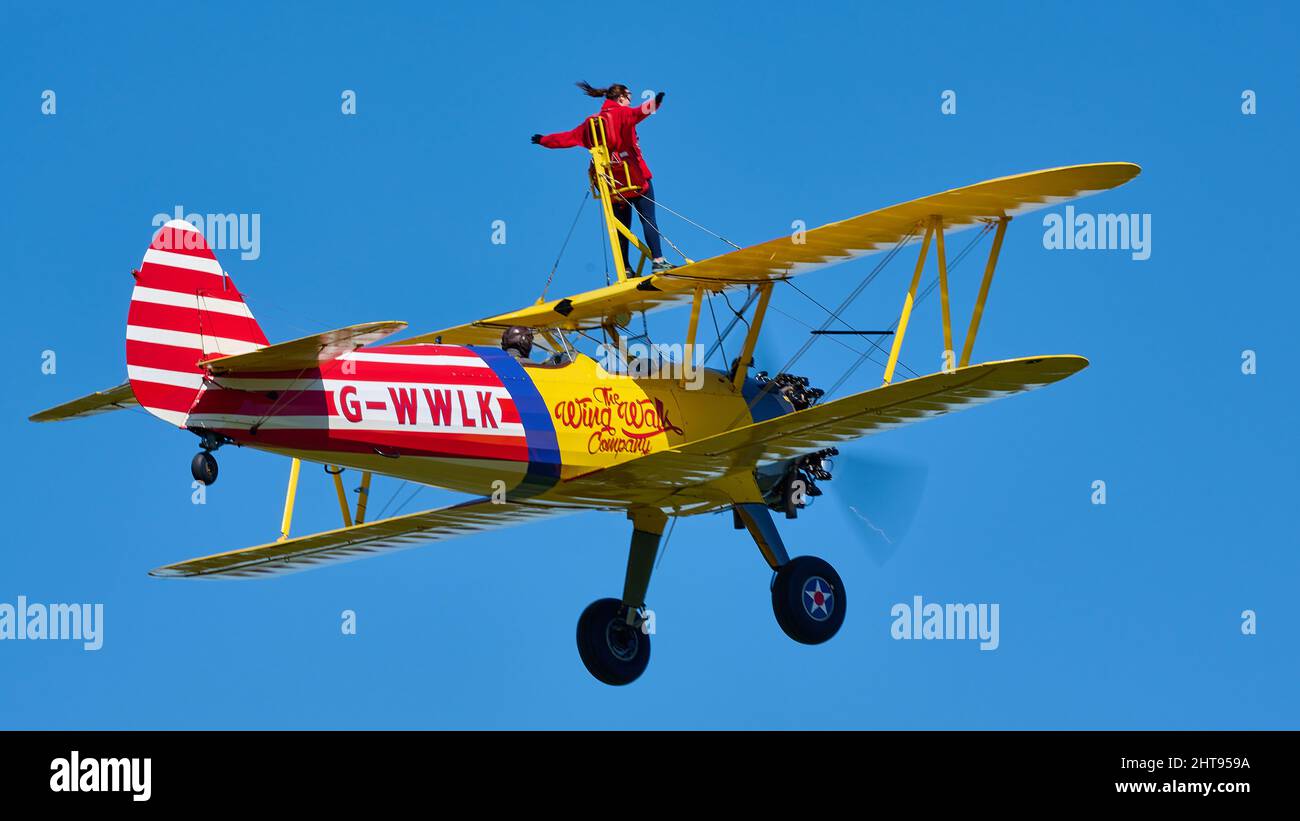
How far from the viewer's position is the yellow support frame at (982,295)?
65.2 ft

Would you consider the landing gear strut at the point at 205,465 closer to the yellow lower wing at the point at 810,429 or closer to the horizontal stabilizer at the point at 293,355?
the horizontal stabilizer at the point at 293,355

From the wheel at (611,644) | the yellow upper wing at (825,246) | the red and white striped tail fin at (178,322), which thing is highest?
the yellow upper wing at (825,246)

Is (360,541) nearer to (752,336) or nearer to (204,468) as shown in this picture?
(752,336)

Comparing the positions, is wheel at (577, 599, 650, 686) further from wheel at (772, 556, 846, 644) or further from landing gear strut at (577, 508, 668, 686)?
wheel at (772, 556, 846, 644)

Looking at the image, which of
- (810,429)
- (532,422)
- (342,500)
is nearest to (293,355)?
(532,422)

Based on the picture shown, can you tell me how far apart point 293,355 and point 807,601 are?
19.6 feet

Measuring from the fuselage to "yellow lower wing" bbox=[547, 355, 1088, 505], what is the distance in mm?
367

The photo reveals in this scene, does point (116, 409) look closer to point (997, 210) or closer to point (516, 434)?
point (516, 434)

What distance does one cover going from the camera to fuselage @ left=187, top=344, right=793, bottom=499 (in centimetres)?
1859

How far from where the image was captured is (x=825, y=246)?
828 inches

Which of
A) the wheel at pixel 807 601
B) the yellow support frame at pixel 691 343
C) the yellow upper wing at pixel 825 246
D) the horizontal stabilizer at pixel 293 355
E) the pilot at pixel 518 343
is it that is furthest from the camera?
the wheel at pixel 807 601

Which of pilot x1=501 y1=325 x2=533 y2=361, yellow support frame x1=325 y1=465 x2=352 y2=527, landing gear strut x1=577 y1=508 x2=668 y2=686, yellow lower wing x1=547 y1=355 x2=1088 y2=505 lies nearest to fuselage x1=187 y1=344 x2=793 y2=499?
pilot x1=501 y1=325 x2=533 y2=361

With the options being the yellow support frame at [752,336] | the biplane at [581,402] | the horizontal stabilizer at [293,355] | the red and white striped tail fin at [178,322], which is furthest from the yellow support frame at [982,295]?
the red and white striped tail fin at [178,322]

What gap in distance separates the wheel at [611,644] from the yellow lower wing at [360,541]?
1.09 metres
